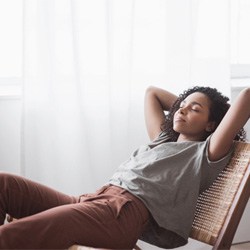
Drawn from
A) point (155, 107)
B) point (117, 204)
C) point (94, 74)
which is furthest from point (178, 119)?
point (94, 74)

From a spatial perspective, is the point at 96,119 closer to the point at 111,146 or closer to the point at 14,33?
the point at 111,146

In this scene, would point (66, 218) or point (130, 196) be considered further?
point (130, 196)

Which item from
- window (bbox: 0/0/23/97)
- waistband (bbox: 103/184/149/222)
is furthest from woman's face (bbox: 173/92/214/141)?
window (bbox: 0/0/23/97)

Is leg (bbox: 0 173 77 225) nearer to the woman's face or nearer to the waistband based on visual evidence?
the waistband

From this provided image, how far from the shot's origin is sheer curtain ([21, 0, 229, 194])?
1940 millimetres

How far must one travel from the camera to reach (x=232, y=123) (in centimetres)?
147

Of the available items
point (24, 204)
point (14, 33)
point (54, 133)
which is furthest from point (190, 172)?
point (14, 33)

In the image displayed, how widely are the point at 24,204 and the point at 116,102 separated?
69cm

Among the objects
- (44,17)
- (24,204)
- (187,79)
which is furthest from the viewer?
(187,79)

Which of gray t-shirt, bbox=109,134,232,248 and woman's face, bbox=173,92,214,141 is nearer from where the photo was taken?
gray t-shirt, bbox=109,134,232,248

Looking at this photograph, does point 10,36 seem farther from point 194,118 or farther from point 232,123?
point 232,123

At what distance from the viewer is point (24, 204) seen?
153 centimetres

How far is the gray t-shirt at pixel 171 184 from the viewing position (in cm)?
151

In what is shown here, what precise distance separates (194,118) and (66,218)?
0.55 m
